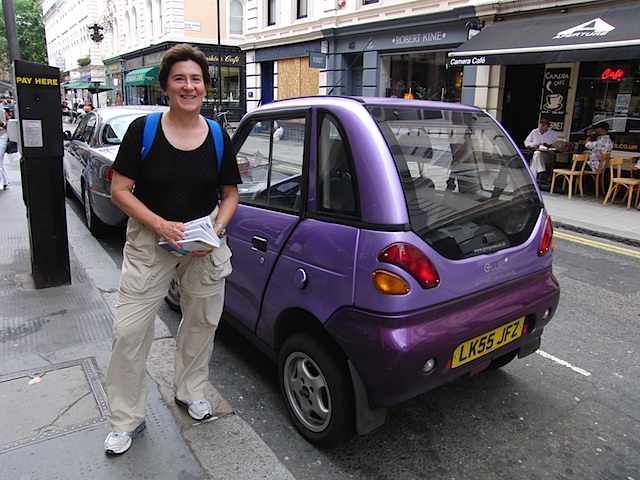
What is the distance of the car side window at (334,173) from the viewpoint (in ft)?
8.16

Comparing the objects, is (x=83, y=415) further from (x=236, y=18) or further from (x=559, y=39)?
(x=236, y=18)

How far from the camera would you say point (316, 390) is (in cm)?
264

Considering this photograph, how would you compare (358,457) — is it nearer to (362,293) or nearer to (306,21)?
(362,293)

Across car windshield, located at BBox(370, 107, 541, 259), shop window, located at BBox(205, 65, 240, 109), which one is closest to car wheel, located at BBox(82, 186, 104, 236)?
car windshield, located at BBox(370, 107, 541, 259)

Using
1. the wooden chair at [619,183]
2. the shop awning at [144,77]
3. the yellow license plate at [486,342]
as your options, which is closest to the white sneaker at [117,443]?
the yellow license plate at [486,342]

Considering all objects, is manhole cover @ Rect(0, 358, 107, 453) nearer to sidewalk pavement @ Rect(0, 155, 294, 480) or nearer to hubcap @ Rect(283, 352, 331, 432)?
sidewalk pavement @ Rect(0, 155, 294, 480)

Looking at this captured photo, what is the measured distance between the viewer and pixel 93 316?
4.16 metres

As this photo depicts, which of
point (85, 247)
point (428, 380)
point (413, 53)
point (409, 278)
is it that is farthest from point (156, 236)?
point (413, 53)

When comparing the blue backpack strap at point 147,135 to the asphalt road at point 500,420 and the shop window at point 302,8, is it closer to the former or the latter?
the asphalt road at point 500,420

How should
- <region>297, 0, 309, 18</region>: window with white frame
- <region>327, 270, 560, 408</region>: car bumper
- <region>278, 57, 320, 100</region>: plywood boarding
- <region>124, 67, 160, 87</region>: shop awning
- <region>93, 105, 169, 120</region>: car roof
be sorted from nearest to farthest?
<region>327, 270, 560, 408</region>: car bumper
<region>93, 105, 169, 120</region>: car roof
<region>278, 57, 320, 100</region>: plywood boarding
<region>297, 0, 309, 18</region>: window with white frame
<region>124, 67, 160, 87</region>: shop awning

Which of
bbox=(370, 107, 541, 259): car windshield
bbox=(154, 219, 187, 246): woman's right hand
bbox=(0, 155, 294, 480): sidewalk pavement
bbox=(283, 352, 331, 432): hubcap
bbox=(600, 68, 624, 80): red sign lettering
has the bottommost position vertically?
bbox=(0, 155, 294, 480): sidewalk pavement

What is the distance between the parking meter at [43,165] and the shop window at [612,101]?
37.1 feet

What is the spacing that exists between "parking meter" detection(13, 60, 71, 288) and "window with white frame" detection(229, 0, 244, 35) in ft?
106

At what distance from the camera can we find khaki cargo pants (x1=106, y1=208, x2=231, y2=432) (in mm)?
2463
